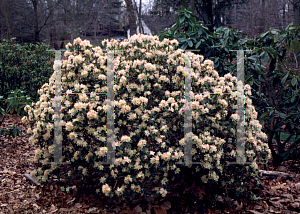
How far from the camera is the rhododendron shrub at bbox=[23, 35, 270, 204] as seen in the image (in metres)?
2.25

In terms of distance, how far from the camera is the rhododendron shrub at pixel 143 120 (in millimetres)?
2252

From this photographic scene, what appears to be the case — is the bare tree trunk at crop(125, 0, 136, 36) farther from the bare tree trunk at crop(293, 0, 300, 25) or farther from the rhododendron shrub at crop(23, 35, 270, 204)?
the bare tree trunk at crop(293, 0, 300, 25)

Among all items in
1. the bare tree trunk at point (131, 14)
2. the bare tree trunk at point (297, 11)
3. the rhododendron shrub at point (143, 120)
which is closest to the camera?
the rhododendron shrub at point (143, 120)

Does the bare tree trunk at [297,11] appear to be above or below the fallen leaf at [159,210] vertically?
above

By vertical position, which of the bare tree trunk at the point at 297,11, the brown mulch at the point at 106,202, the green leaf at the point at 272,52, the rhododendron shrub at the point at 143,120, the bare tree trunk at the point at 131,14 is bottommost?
the brown mulch at the point at 106,202

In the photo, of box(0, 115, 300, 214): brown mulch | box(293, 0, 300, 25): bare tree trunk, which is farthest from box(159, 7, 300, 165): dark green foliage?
box(293, 0, 300, 25): bare tree trunk

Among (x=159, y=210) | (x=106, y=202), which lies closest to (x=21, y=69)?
(x=106, y=202)

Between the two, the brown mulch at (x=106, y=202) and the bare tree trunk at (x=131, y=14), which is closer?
the brown mulch at (x=106, y=202)

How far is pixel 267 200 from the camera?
2721 millimetres

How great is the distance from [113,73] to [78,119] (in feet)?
1.86

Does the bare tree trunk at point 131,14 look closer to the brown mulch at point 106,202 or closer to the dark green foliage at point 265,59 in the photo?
the dark green foliage at point 265,59

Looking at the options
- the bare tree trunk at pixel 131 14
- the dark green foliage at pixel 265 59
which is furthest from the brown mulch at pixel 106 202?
the bare tree trunk at pixel 131 14

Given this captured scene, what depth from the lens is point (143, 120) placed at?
7.48 ft

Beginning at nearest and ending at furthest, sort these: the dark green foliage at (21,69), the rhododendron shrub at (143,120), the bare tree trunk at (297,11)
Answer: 1. the rhododendron shrub at (143,120)
2. the dark green foliage at (21,69)
3. the bare tree trunk at (297,11)
